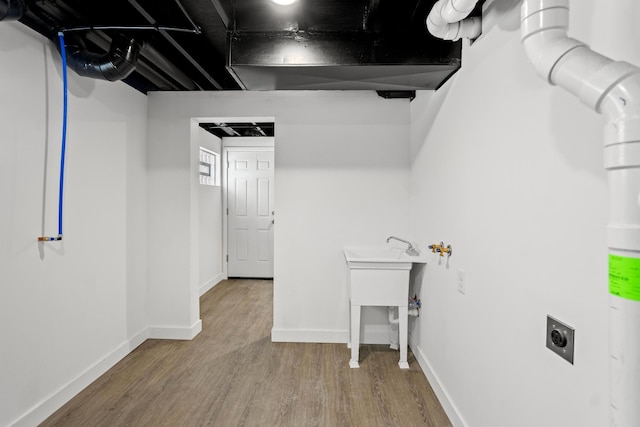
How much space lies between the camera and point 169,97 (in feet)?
9.74

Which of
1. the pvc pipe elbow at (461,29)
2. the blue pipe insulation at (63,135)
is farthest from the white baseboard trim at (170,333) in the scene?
the pvc pipe elbow at (461,29)

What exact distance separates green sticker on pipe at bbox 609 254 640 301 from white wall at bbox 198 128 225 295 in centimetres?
401

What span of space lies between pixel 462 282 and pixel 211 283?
12.2ft

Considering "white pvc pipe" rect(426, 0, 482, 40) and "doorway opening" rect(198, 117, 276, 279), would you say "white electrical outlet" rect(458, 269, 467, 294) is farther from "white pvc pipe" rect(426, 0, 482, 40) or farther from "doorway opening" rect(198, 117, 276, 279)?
"doorway opening" rect(198, 117, 276, 279)

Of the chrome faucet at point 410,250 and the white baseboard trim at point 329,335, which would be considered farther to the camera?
the white baseboard trim at point 329,335

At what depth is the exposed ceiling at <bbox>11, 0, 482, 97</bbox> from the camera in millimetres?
1799

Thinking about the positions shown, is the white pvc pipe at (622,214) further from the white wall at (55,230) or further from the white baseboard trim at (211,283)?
the white baseboard trim at (211,283)

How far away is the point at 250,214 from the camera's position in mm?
5094

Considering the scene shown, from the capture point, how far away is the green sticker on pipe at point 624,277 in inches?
27.3

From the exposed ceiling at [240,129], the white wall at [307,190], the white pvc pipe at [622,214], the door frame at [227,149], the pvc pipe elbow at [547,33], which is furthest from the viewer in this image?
the door frame at [227,149]

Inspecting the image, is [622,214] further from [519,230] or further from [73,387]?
[73,387]

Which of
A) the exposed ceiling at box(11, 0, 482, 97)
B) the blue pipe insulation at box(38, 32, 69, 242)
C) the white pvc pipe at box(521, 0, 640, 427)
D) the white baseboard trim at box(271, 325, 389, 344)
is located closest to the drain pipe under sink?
the white baseboard trim at box(271, 325, 389, 344)

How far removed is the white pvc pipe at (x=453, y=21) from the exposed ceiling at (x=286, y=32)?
0.26 m

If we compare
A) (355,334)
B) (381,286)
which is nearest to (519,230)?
(381,286)
